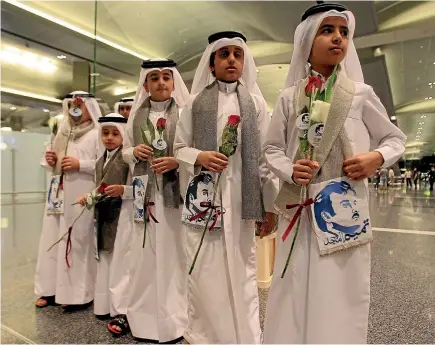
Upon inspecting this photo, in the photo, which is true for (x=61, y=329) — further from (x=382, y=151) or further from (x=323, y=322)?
(x=382, y=151)

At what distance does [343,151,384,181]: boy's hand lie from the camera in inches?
56.8

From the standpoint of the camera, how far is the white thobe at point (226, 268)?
1.93 m

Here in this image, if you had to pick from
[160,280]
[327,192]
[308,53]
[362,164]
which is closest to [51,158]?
[160,280]

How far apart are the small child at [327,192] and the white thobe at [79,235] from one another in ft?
6.15

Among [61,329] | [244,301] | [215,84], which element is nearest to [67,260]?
[61,329]

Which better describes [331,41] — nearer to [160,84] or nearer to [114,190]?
[160,84]

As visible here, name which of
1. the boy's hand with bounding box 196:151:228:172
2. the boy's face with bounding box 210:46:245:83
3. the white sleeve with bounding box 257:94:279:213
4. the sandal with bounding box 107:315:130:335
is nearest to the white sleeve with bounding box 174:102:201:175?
the boy's hand with bounding box 196:151:228:172

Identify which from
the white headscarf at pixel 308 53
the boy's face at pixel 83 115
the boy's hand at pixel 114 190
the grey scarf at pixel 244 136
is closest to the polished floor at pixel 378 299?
the boy's hand at pixel 114 190

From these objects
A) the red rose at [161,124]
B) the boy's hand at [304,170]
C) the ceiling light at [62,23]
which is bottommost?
the boy's hand at [304,170]

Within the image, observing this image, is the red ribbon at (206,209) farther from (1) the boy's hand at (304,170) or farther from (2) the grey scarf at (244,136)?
(1) the boy's hand at (304,170)

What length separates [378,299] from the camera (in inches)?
118

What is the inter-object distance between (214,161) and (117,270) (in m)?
1.34

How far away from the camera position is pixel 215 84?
6.73 feet

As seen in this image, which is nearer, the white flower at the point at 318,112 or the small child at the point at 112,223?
the white flower at the point at 318,112
